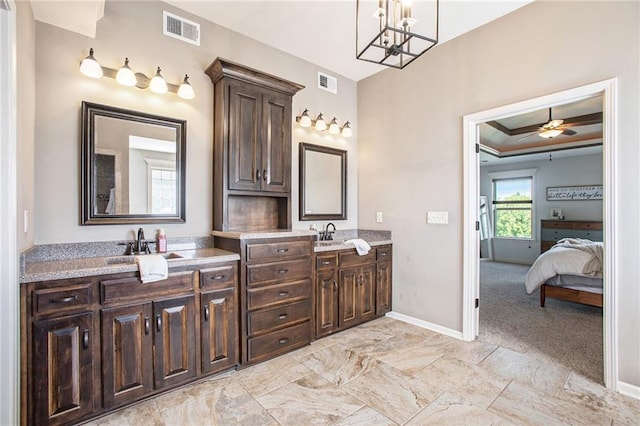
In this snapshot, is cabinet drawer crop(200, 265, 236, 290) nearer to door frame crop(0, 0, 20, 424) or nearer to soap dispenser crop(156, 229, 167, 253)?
soap dispenser crop(156, 229, 167, 253)

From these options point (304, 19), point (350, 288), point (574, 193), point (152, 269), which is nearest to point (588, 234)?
point (574, 193)

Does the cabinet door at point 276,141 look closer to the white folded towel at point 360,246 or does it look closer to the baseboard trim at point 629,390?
the white folded towel at point 360,246

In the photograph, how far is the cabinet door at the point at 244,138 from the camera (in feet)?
9.14

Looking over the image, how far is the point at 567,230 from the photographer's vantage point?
22.4ft

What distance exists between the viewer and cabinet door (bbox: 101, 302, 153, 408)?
1.88m

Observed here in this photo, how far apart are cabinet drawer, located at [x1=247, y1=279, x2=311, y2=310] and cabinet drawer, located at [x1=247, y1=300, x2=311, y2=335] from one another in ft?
0.18

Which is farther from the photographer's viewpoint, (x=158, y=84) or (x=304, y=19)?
(x=304, y=19)

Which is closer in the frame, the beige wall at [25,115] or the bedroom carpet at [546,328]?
the beige wall at [25,115]

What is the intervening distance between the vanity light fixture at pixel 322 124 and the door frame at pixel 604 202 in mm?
1438

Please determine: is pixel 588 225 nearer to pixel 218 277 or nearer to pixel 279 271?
pixel 279 271

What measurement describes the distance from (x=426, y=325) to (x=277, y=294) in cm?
185

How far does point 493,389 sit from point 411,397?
64 centimetres

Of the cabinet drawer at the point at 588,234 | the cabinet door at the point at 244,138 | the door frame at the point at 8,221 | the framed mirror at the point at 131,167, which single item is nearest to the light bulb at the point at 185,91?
the framed mirror at the point at 131,167

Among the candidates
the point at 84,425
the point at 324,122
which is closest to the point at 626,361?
the point at 324,122
